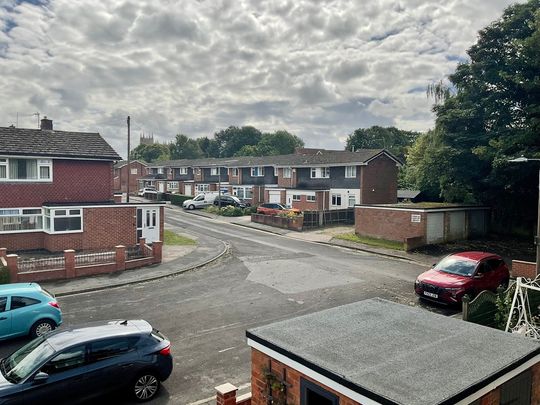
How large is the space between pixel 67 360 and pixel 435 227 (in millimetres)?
24585

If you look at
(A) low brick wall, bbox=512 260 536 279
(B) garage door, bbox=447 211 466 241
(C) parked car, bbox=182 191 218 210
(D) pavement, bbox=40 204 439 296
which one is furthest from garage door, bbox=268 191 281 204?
(A) low brick wall, bbox=512 260 536 279

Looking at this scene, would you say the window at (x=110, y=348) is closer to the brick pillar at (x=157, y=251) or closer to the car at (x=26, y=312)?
the car at (x=26, y=312)

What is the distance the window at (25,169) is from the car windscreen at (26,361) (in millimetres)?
18245

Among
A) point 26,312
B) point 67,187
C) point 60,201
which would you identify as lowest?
point 26,312

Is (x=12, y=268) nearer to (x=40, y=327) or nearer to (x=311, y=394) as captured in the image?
(x=40, y=327)

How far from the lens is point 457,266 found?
16.2m

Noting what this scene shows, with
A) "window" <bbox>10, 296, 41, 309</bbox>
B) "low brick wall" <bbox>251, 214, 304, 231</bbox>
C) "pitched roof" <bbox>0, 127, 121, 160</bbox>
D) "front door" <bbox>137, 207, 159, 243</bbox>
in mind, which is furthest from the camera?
"low brick wall" <bbox>251, 214, 304, 231</bbox>

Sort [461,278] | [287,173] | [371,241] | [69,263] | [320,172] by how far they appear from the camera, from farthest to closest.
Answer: [287,173]
[320,172]
[371,241]
[69,263]
[461,278]

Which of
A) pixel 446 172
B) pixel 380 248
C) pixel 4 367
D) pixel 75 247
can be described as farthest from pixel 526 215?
pixel 4 367

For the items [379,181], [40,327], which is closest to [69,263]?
[40,327]

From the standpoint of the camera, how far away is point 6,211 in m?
23.5

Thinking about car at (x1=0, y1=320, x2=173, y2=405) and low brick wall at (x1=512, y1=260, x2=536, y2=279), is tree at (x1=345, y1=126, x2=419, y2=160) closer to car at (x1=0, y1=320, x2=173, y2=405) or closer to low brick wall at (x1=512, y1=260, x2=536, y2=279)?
low brick wall at (x1=512, y1=260, x2=536, y2=279)

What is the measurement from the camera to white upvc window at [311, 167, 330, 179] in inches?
1735

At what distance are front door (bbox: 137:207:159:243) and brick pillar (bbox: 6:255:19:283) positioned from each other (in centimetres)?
835
